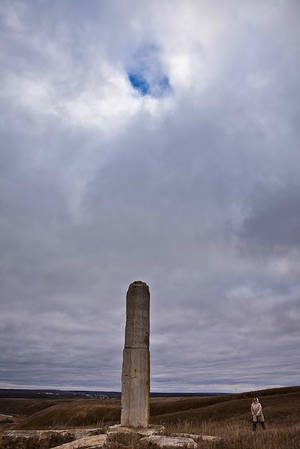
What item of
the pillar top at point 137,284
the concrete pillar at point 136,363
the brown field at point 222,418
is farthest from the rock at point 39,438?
the pillar top at point 137,284

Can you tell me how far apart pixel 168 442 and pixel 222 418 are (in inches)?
882

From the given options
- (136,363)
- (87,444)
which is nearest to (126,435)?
(87,444)

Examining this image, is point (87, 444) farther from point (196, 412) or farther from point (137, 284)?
point (196, 412)

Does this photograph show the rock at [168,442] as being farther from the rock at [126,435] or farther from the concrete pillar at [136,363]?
the concrete pillar at [136,363]

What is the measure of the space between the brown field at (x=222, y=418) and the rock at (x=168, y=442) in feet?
1.62

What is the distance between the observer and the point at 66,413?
42938mm

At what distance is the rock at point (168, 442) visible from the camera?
9.59 meters

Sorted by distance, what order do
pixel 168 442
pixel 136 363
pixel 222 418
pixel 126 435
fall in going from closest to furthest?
pixel 168 442 → pixel 126 435 → pixel 136 363 → pixel 222 418

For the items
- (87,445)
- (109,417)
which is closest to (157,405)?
(109,417)

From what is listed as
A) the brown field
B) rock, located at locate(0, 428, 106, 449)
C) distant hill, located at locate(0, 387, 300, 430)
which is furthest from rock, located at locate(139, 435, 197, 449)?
distant hill, located at locate(0, 387, 300, 430)

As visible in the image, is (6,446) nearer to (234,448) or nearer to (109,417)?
(234,448)

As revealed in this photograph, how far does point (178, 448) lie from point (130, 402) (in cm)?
431

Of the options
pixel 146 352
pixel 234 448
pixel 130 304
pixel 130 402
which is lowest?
pixel 234 448

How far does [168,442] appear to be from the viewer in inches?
388
